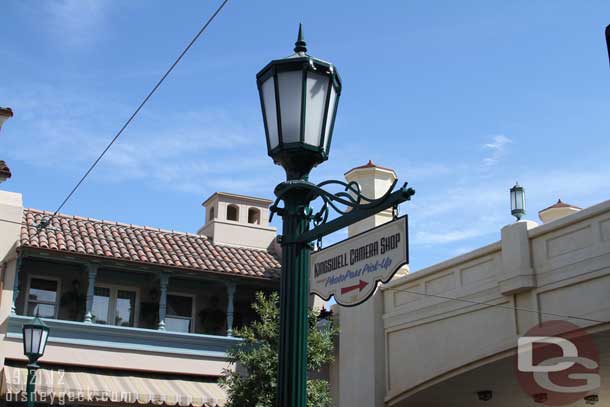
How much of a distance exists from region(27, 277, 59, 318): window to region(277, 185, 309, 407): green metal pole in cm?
1739

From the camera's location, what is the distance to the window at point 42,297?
21.1 meters

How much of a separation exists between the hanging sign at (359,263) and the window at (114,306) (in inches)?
693

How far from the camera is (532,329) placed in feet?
48.5

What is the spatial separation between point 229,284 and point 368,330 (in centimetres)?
499

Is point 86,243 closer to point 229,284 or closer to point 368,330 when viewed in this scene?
point 229,284

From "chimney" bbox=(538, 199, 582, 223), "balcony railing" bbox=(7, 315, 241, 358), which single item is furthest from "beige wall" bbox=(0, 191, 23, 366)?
"chimney" bbox=(538, 199, 582, 223)

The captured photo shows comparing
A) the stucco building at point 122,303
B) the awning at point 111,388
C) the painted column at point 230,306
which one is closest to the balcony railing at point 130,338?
the stucco building at point 122,303

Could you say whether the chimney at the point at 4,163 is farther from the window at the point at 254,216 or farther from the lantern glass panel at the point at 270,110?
the lantern glass panel at the point at 270,110

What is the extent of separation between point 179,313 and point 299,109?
18797 millimetres

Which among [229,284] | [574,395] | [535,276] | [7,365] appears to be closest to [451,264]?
[535,276]

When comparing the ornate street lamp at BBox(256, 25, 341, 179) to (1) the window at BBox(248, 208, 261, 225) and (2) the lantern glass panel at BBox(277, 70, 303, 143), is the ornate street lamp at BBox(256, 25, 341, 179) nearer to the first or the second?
(2) the lantern glass panel at BBox(277, 70, 303, 143)

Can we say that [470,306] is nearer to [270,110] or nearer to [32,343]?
[32,343]

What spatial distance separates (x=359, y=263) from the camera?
4934mm

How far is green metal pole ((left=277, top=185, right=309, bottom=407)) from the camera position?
4.92 metres
